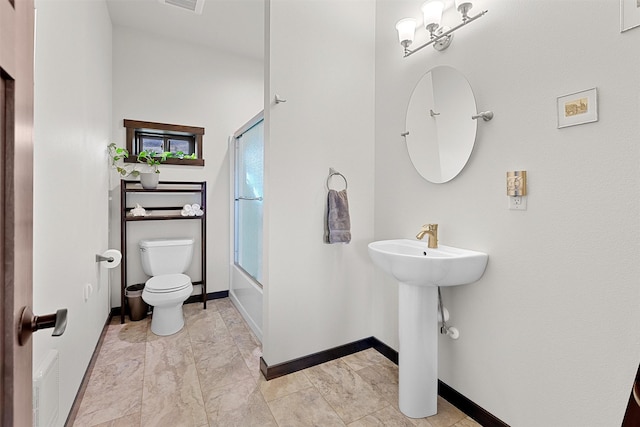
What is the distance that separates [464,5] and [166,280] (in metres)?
2.88

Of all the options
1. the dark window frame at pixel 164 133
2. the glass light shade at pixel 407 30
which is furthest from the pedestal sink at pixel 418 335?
the dark window frame at pixel 164 133

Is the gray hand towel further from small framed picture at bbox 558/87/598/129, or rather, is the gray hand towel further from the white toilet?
the white toilet

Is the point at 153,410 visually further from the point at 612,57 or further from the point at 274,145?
the point at 612,57

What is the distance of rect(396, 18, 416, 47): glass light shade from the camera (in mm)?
1773

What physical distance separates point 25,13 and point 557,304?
183 cm

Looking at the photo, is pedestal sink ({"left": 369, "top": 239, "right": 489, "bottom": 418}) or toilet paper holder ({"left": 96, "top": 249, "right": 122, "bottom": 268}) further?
toilet paper holder ({"left": 96, "top": 249, "right": 122, "bottom": 268})

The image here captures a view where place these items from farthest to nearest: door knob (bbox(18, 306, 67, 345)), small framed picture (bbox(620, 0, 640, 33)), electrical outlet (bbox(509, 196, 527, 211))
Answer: electrical outlet (bbox(509, 196, 527, 211)) < small framed picture (bbox(620, 0, 640, 33)) < door knob (bbox(18, 306, 67, 345))

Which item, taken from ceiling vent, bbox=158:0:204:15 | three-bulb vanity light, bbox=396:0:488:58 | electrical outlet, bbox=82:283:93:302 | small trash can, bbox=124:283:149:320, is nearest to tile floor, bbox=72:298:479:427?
small trash can, bbox=124:283:149:320

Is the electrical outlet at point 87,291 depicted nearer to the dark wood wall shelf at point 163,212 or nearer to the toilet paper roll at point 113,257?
the toilet paper roll at point 113,257

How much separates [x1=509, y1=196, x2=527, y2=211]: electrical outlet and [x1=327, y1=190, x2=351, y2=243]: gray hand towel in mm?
988

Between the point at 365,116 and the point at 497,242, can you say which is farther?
the point at 365,116

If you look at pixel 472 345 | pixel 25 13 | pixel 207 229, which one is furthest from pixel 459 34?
pixel 207 229

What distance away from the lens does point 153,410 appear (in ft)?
5.37

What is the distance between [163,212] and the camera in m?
3.10
